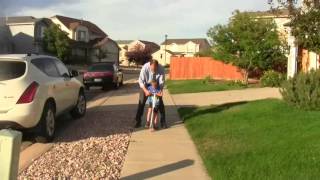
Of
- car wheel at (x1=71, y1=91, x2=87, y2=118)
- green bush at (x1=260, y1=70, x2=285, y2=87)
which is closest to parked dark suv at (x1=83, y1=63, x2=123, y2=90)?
green bush at (x1=260, y1=70, x2=285, y2=87)

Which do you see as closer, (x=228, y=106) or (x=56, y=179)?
(x=56, y=179)

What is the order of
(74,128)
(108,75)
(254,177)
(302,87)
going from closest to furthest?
(254,177) → (74,128) → (302,87) → (108,75)

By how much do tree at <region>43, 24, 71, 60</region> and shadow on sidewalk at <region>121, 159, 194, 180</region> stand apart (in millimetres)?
56108

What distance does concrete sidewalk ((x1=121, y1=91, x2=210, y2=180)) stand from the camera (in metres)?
7.38

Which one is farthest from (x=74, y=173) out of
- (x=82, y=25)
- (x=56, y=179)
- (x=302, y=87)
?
(x=82, y=25)

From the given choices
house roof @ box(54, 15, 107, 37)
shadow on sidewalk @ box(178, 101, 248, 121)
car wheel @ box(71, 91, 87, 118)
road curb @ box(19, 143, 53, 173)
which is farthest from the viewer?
house roof @ box(54, 15, 107, 37)

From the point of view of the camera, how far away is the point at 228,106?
1539 centimetres

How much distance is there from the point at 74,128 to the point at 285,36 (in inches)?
Answer: 808

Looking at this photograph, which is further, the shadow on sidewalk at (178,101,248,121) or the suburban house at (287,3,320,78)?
the suburban house at (287,3,320,78)

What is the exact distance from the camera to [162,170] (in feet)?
24.9

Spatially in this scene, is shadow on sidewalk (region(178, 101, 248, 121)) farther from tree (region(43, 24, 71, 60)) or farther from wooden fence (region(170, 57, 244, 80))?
tree (region(43, 24, 71, 60))

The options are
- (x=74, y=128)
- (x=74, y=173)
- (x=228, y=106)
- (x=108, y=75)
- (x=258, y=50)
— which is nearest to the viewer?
(x=74, y=173)

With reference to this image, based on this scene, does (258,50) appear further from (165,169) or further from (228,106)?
(165,169)

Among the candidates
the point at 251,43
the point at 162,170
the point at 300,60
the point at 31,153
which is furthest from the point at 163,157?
the point at 251,43
